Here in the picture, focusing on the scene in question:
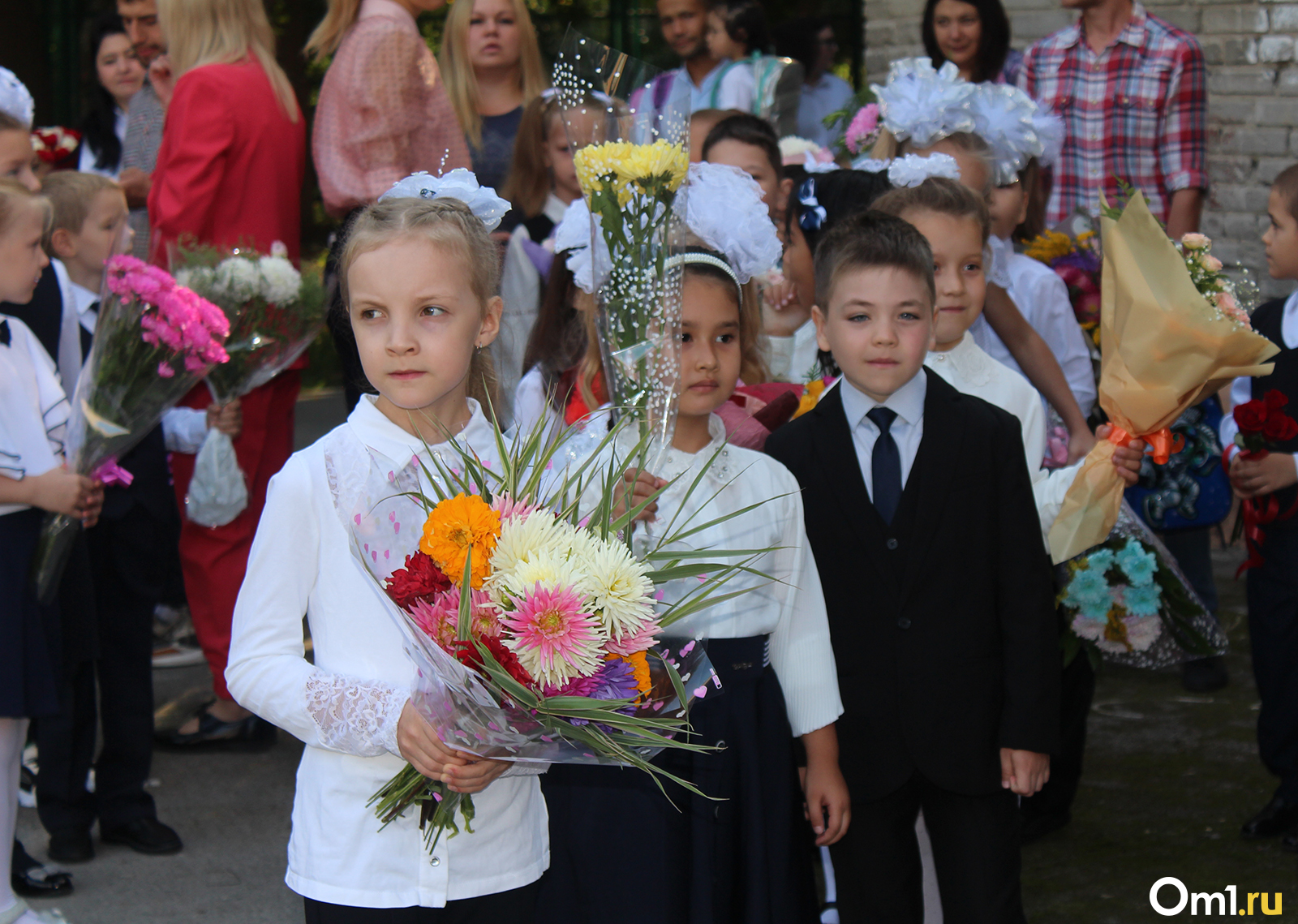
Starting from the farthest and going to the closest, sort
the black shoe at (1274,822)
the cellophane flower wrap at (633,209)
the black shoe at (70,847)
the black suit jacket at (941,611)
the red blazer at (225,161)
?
the red blazer at (225,161)
the black shoe at (1274,822)
the black shoe at (70,847)
the black suit jacket at (941,611)
the cellophane flower wrap at (633,209)

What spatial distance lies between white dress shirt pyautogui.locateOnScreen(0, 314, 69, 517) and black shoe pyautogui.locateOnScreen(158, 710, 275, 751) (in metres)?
1.57

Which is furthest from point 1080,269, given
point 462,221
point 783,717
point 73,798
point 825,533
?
point 73,798

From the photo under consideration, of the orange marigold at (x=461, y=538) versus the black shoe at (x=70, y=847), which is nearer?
the orange marigold at (x=461, y=538)

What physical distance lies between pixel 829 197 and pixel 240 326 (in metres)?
1.87

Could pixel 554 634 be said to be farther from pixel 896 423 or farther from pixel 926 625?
pixel 896 423

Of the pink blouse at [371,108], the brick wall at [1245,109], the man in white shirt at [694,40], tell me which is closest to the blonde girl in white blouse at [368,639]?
the pink blouse at [371,108]

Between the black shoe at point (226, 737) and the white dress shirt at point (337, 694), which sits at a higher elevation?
the white dress shirt at point (337, 694)

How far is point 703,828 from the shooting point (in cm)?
269

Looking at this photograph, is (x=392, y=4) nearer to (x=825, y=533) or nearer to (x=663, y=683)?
(x=825, y=533)

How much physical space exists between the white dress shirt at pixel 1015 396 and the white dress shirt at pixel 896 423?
1.30ft

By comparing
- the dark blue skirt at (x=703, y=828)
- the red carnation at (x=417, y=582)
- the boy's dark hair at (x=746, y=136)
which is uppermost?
the boy's dark hair at (x=746, y=136)

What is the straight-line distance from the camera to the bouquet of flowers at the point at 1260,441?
12.5 ft

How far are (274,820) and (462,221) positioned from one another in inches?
102

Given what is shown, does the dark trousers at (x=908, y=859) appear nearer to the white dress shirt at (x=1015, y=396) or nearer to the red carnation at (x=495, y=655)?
the white dress shirt at (x=1015, y=396)
